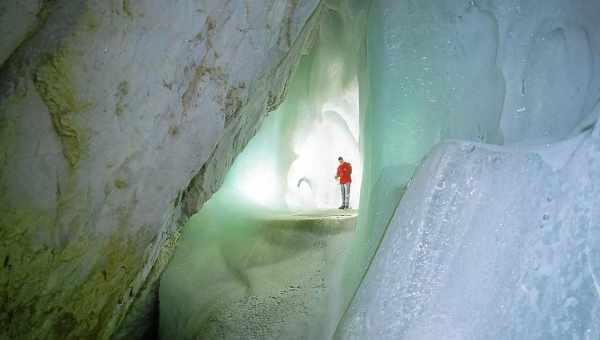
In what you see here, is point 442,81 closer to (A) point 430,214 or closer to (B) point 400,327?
(A) point 430,214

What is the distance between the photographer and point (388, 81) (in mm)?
3301

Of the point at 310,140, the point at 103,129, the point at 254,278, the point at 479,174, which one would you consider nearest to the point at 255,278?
the point at 254,278

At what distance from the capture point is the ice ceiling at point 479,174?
6.07ft

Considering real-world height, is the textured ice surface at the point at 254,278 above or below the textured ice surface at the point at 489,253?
below

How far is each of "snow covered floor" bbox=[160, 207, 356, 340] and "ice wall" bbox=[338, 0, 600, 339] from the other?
70cm

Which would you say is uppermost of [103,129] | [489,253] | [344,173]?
[103,129]

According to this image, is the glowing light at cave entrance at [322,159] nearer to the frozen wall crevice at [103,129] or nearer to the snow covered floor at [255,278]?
the snow covered floor at [255,278]

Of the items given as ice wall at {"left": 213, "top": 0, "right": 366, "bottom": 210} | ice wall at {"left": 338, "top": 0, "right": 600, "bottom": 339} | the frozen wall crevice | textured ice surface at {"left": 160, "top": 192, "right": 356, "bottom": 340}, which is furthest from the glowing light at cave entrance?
the frozen wall crevice

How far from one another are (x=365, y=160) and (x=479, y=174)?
5.33 feet

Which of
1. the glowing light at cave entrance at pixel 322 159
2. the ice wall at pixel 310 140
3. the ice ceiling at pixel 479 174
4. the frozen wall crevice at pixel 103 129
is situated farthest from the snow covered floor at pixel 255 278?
the glowing light at cave entrance at pixel 322 159

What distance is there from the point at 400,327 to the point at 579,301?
2.20 ft

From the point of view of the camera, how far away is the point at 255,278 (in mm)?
4309

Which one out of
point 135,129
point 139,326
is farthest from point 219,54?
point 139,326

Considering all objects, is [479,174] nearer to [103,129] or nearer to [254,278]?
[103,129]
